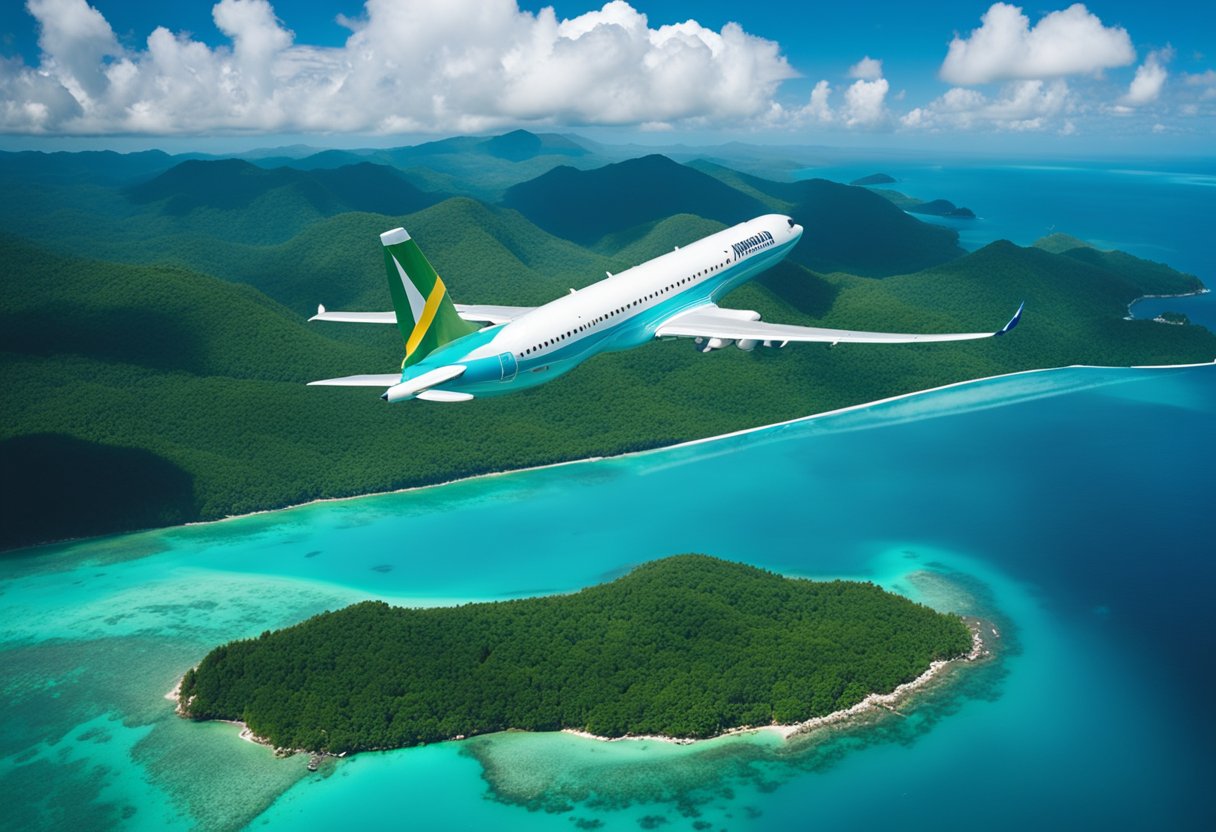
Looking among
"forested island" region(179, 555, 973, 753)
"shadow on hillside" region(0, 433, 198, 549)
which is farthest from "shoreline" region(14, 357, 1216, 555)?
"forested island" region(179, 555, 973, 753)

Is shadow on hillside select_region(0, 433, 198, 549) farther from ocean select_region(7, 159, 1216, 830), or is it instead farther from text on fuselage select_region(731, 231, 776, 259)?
text on fuselage select_region(731, 231, 776, 259)

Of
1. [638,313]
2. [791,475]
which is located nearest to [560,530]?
[791,475]

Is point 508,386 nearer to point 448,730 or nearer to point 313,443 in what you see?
point 448,730

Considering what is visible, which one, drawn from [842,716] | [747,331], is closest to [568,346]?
[747,331]

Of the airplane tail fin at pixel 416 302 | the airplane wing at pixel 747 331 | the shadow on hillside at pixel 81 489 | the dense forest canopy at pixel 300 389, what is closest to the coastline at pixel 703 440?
the dense forest canopy at pixel 300 389

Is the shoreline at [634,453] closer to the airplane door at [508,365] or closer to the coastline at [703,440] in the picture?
the coastline at [703,440]
